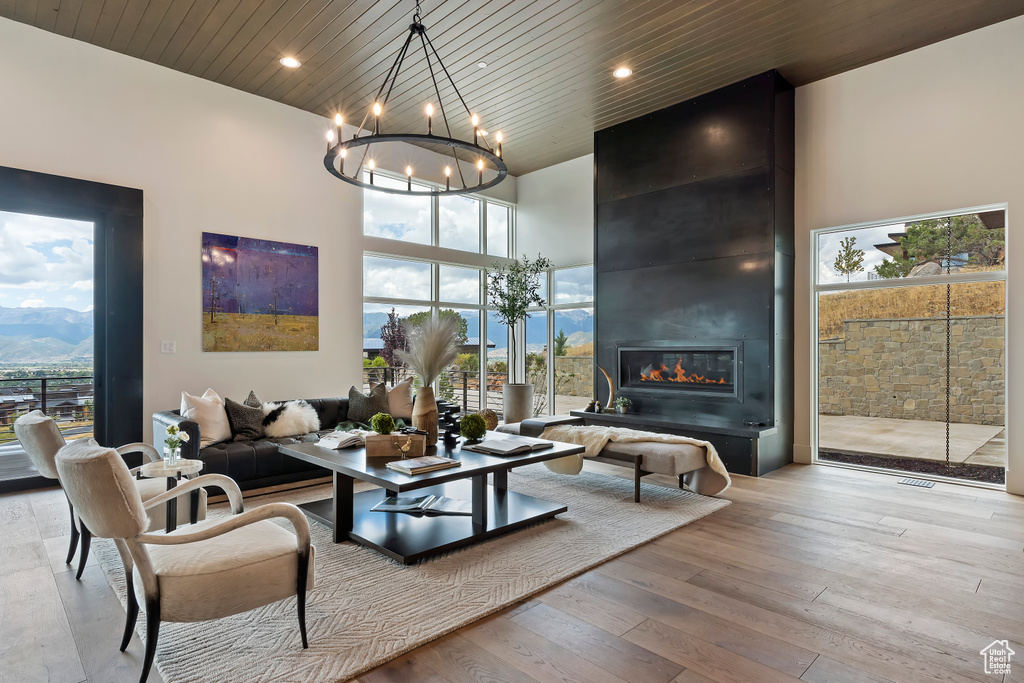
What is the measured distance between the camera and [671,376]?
6.14 m

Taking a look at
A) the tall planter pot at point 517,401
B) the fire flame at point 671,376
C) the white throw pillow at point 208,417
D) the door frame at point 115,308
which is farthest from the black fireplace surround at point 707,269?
the door frame at point 115,308

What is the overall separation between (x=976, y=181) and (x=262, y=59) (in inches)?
244

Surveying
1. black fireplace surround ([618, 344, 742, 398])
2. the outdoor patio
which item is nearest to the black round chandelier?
black fireplace surround ([618, 344, 742, 398])

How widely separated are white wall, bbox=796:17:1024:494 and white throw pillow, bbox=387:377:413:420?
3.91m

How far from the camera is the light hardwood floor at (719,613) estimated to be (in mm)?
2053

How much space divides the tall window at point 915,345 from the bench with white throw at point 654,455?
1.97 meters

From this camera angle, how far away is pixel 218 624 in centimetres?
235

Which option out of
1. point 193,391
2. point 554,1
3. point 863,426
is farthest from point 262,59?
point 863,426

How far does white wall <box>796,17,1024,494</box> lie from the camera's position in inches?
178

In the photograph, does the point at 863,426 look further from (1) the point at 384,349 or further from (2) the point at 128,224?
(2) the point at 128,224

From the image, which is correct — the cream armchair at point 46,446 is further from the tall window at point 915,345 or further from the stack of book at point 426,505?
the tall window at point 915,345

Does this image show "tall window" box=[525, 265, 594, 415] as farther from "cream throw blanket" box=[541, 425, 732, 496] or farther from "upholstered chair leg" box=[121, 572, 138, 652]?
"upholstered chair leg" box=[121, 572, 138, 652]

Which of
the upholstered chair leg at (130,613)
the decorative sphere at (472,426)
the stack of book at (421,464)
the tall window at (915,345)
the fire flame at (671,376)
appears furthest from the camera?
the fire flame at (671,376)

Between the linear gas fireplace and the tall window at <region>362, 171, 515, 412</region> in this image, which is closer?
the linear gas fireplace
